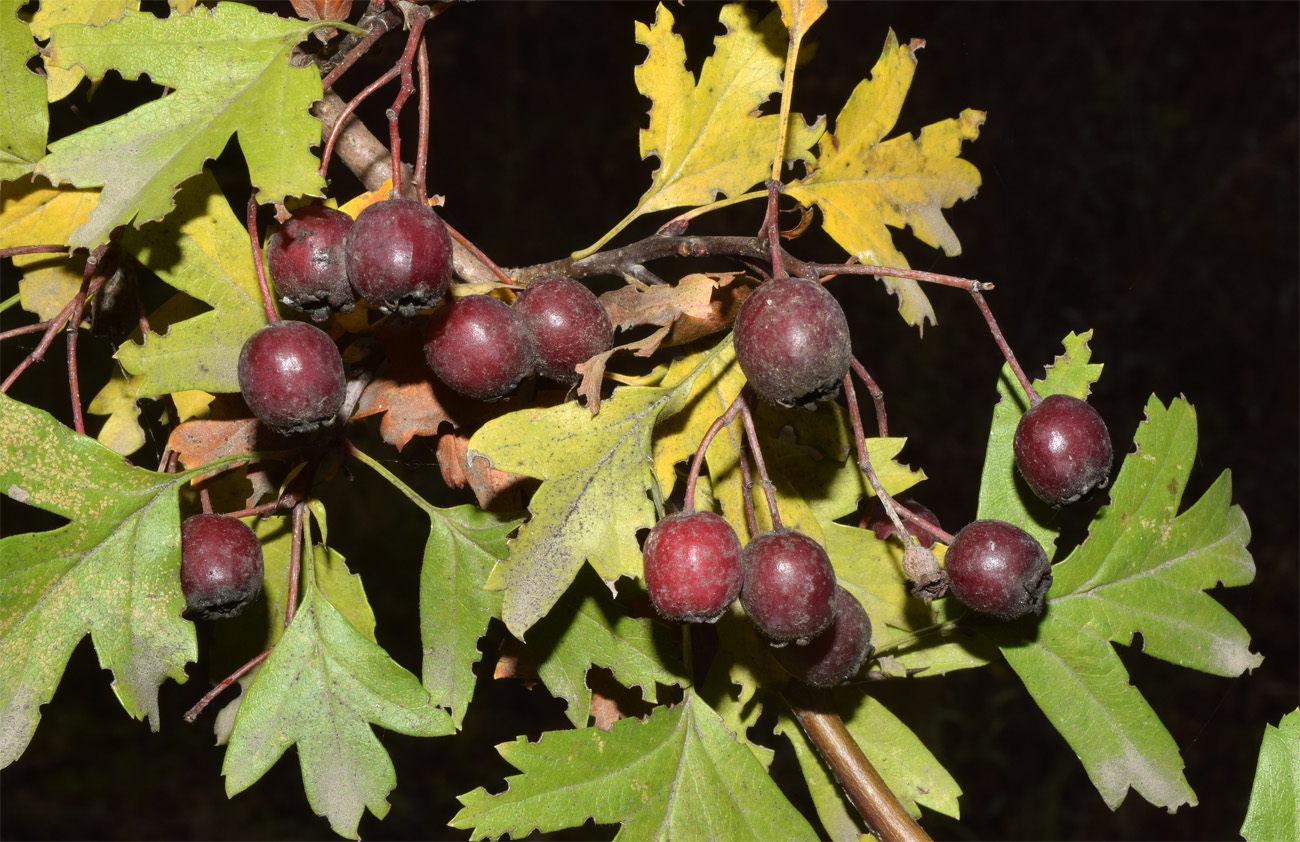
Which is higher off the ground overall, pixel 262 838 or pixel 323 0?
pixel 323 0

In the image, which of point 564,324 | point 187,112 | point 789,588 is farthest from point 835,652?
point 187,112

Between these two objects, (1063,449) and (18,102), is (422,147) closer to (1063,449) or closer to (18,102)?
(18,102)

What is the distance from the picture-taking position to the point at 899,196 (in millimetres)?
1003

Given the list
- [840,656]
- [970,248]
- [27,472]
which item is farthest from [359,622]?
[970,248]

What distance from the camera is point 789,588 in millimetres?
808

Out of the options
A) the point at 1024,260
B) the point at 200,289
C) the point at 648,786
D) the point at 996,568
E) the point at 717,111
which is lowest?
the point at 1024,260

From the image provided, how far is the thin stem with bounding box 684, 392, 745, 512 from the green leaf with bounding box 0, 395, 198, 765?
41 cm

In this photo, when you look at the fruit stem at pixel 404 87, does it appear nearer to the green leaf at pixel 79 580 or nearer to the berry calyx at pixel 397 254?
the berry calyx at pixel 397 254

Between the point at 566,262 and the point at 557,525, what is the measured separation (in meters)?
0.27

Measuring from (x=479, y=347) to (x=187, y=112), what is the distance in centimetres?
30

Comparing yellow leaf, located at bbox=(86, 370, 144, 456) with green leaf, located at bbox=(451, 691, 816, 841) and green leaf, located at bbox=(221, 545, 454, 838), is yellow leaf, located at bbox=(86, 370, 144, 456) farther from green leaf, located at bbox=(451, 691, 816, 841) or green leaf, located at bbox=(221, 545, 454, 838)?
green leaf, located at bbox=(451, 691, 816, 841)

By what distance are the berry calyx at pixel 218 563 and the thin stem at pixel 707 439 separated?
1.22 feet

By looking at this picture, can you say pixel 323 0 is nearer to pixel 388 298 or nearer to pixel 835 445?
pixel 388 298

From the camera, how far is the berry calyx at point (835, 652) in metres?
0.91
